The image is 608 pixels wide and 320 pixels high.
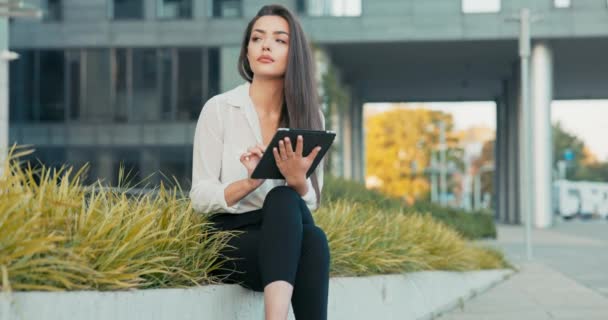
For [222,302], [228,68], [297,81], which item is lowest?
[222,302]

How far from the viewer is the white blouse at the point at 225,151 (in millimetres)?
3840

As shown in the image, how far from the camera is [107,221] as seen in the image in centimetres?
352

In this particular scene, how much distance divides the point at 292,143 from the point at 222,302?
81 cm

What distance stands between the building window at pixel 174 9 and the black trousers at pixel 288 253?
2191 cm

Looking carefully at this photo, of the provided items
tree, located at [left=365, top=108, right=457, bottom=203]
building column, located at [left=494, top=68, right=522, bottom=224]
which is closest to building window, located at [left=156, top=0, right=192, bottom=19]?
building column, located at [left=494, top=68, right=522, bottom=224]

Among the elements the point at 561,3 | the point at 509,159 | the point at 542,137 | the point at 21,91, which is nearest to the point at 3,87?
the point at 21,91

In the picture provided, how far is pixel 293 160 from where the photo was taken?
3.56m

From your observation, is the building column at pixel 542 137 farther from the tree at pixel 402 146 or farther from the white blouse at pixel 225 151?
the tree at pixel 402 146

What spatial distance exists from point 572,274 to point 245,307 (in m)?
6.88

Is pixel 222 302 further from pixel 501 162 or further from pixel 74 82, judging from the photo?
pixel 501 162

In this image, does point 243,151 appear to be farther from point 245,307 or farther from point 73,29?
point 73,29

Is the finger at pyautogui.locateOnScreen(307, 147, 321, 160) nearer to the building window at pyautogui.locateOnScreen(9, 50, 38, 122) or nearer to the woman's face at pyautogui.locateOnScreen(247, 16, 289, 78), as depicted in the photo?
the woman's face at pyautogui.locateOnScreen(247, 16, 289, 78)

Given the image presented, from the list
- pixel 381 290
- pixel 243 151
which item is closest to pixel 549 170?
pixel 381 290

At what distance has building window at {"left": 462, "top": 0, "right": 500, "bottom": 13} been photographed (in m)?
24.7
